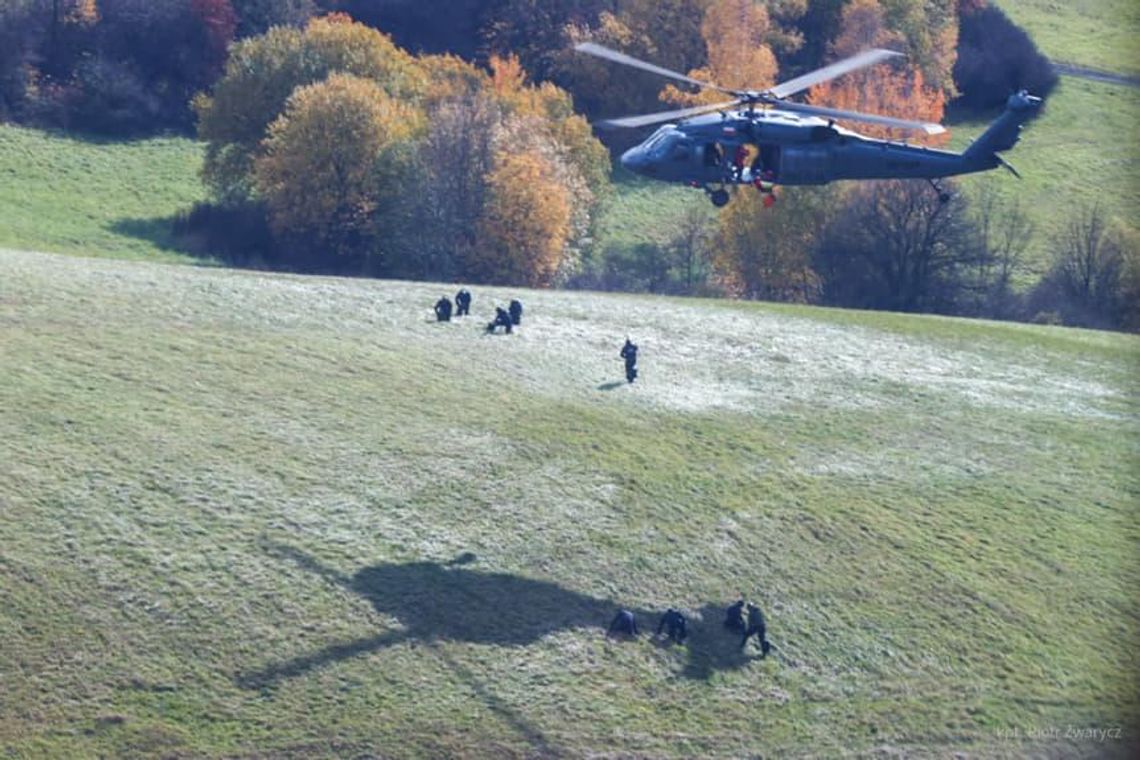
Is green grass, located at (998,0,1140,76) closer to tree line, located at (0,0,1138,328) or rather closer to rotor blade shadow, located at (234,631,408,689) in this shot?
tree line, located at (0,0,1138,328)

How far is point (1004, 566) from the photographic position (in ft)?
158

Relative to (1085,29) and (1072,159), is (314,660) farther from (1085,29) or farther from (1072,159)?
(1085,29)

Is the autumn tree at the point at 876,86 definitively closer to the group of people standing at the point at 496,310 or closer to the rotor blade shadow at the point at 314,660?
the group of people standing at the point at 496,310

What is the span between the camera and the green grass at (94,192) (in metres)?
95.6

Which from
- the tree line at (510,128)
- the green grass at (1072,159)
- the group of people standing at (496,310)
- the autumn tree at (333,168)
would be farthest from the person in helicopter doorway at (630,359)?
the green grass at (1072,159)

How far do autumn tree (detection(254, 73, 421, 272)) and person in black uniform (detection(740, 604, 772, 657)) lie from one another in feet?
204

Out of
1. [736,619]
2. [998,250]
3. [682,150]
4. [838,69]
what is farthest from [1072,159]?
[736,619]

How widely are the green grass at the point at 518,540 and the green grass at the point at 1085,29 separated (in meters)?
82.9

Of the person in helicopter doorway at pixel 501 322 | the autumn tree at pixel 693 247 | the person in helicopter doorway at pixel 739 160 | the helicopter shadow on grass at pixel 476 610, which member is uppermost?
the person in helicopter doorway at pixel 739 160

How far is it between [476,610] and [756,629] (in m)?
7.79

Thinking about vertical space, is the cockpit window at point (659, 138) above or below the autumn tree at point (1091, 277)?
above

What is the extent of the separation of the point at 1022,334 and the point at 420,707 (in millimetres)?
50766

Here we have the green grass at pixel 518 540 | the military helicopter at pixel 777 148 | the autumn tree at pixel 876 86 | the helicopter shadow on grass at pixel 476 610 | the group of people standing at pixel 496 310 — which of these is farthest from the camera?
the autumn tree at pixel 876 86

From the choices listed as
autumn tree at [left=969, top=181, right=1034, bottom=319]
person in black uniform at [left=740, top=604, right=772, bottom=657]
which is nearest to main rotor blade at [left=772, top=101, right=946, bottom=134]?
person in black uniform at [left=740, top=604, right=772, bottom=657]
